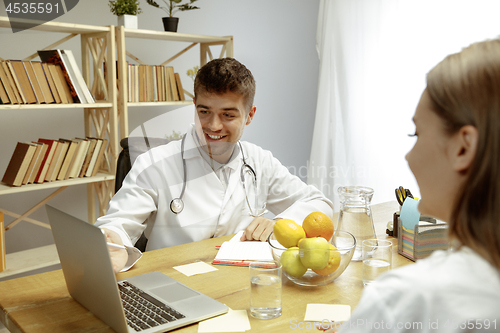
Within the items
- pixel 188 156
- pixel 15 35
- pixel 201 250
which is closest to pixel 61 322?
pixel 201 250

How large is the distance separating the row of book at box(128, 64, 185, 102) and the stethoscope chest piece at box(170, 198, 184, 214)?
119 cm

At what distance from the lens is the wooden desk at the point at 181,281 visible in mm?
917

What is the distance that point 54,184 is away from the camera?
238 cm

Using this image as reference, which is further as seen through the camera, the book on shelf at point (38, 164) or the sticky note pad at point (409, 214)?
the book on shelf at point (38, 164)

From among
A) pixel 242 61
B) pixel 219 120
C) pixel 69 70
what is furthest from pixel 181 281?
pixel 242 61

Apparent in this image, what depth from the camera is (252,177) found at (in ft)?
6.10

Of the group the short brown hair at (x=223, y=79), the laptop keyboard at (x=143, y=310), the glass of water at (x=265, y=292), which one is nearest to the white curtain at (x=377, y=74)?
the short brown hair at (x=223, y=79)

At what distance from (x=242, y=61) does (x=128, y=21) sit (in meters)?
1.07

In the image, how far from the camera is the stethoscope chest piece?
1678mm

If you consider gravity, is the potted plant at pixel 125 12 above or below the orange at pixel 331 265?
above

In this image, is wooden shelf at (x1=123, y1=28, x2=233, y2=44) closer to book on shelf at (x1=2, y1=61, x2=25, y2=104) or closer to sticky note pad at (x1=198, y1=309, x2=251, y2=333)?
book on shelf at (x1=2, y1=61, x2=25, y2=104)

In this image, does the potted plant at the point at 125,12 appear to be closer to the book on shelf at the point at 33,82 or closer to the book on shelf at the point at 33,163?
the book on shelf at the point at 33,82

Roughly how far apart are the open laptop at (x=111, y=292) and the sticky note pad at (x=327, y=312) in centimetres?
18

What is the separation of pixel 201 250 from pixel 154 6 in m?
2.03
